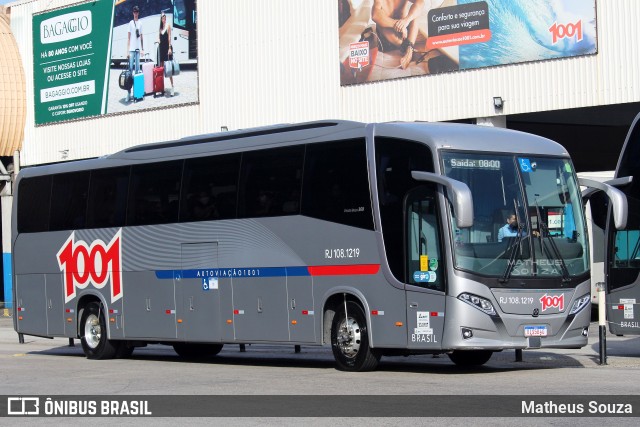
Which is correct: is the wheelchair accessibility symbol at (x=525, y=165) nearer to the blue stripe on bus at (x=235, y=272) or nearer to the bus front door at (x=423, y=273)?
the bus front door at (x=423, y=273)

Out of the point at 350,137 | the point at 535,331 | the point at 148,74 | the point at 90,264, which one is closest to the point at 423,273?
the point at 535,331

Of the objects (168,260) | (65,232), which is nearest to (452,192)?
(168,260)

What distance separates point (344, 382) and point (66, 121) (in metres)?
34.0

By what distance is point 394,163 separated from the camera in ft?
56.0

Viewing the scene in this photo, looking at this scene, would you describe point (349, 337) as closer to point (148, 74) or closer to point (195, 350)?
point (195, 350)

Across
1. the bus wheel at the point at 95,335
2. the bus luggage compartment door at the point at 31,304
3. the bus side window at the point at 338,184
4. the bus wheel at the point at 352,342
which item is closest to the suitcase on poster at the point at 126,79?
the bus luggage compartment door at the point at 31,304

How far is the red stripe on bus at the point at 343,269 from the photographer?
17.3 metres

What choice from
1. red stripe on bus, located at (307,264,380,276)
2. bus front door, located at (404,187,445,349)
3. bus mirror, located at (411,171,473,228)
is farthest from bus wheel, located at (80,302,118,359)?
bus mirror, located at (411,171,473,228)

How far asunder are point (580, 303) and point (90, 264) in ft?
31.3

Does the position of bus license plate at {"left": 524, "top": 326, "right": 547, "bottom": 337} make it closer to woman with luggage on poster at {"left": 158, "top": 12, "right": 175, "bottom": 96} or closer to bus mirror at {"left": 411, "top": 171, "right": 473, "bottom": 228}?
bus mirror at {"left": 411, "top": 171, "right": 473, "bottom": 228}

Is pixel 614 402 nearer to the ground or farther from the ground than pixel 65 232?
nearer to the ground

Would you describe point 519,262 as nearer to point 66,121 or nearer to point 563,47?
point 563,47

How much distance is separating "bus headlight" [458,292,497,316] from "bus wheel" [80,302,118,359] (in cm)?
847

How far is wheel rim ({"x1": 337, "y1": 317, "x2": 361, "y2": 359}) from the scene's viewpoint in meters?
17.5
